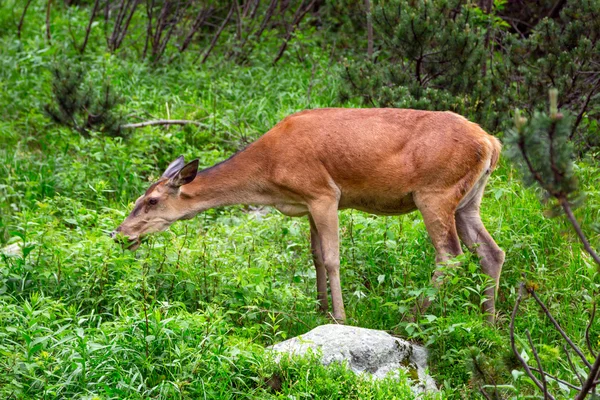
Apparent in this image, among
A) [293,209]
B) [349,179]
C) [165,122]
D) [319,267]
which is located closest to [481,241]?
[349,179]

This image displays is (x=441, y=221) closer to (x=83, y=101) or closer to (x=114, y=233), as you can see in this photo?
(x=114, y=233)

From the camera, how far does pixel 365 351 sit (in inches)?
235

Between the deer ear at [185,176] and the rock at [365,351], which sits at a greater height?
the deer ear at [185,176]

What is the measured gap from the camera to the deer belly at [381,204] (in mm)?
7410

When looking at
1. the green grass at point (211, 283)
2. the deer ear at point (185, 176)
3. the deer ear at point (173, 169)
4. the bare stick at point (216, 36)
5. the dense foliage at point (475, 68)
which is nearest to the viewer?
the green grass at point (211, 283)

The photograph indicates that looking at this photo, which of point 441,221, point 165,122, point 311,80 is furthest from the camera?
point 311,80

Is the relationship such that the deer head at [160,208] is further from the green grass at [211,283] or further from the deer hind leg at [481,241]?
the deer hind leg at [481,241]

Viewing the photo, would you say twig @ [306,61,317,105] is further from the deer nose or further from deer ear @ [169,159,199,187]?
the deer nose

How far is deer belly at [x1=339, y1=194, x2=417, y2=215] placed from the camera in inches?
292

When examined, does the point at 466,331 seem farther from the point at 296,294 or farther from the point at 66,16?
the point at 66,16

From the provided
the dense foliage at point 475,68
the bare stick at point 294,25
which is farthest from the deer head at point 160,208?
the bare stick at point 294,25

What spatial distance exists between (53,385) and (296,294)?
2.25m

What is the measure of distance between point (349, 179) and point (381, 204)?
35 cm

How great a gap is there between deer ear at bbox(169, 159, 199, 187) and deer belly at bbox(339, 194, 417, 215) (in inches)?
52.0
